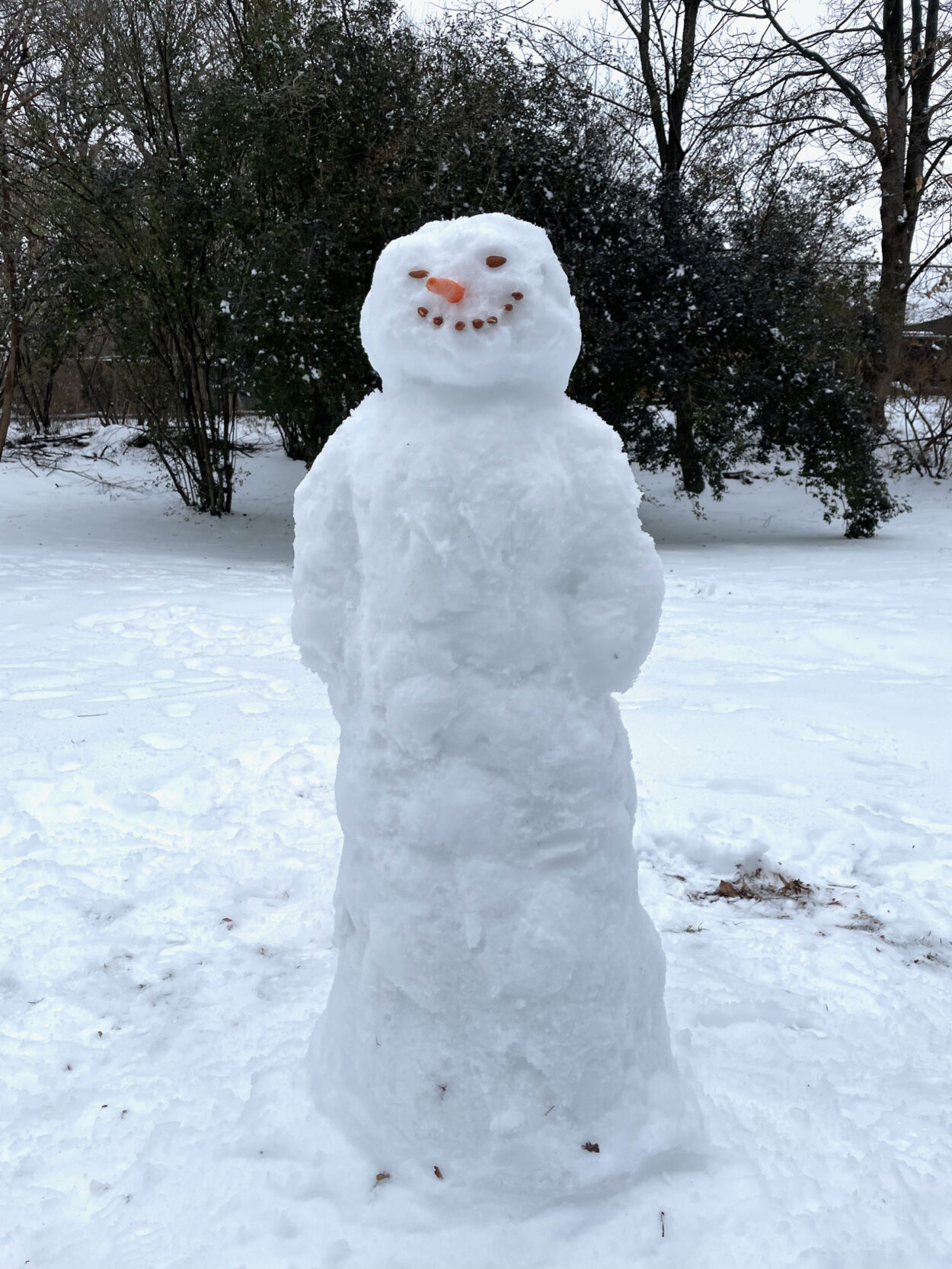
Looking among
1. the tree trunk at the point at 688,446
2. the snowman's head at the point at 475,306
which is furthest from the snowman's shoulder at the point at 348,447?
the tree trunk at the point at 688,446

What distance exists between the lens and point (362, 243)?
9.20 m

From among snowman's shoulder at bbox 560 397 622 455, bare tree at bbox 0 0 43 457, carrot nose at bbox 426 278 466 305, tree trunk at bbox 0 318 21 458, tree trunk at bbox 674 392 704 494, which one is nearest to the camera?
carrot nose at bbox 426 278 466 305

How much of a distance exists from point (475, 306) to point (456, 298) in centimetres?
4

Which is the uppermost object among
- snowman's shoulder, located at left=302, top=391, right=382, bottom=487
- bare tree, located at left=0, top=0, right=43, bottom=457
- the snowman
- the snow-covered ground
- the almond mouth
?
bare tree, located at left=0, top=0, right=43, bottom=457

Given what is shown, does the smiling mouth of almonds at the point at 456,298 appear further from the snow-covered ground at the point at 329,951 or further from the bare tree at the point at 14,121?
the bare tree at the point at 14,121

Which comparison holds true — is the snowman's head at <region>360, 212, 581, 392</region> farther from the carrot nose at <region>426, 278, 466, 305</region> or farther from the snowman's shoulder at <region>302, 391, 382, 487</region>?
the snowman's shoulder at <region>302, 391, 382, 487</region>


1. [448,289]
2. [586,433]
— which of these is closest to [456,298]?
[448,289]

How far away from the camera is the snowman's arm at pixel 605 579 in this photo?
6.09 feet

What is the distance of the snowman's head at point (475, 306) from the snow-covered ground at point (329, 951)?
67.2 inches

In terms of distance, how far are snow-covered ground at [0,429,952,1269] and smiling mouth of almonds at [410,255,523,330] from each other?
1.78 metres

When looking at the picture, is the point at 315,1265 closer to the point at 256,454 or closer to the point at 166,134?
the point at 166,134

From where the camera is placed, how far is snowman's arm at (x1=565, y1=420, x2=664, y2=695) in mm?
1857

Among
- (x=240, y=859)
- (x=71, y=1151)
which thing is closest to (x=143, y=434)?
(x=240, y=859)

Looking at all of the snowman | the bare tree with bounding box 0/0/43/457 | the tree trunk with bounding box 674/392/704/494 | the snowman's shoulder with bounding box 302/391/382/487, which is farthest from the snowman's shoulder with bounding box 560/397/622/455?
the bare tree with bounding box 0/0/43/457
